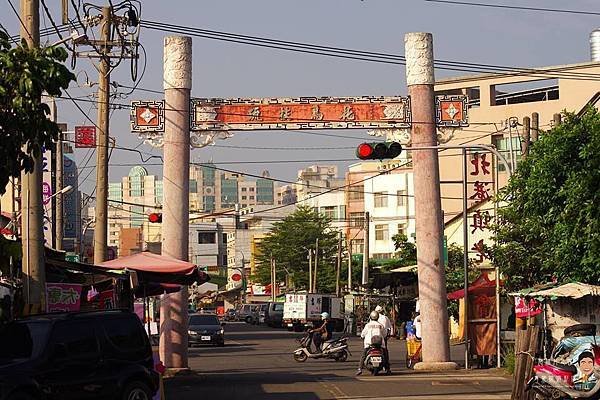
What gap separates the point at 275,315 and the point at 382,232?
1825 centimetres

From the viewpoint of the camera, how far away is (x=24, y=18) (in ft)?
57.6

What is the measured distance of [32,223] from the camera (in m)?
17.6

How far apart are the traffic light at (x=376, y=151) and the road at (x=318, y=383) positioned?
5.26 m

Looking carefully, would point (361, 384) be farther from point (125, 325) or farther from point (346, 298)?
point (346, 298)

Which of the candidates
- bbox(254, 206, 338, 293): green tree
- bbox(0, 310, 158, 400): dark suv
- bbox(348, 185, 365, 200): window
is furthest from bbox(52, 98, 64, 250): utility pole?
bbox(348, 185, 365, 200): window

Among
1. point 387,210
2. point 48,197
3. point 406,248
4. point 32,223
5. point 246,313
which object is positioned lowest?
point 246,313

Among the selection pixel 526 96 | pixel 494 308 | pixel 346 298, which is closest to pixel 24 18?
pixel 494 308

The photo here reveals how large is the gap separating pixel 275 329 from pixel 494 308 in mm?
46539

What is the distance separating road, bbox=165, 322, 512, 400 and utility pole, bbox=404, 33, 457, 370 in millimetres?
1141

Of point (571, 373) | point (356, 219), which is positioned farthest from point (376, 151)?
point (356, 219)

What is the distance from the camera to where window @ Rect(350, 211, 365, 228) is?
336 feet

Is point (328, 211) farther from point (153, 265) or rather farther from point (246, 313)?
point (153, 265)

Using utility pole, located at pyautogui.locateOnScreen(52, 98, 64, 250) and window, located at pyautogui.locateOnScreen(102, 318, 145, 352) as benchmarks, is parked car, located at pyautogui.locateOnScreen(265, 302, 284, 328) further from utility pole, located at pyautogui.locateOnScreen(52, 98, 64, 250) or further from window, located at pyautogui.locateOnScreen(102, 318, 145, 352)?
window, located at pyautogui.locateOnScreen(102, 318, 145, 352)

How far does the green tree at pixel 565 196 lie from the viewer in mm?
23953
